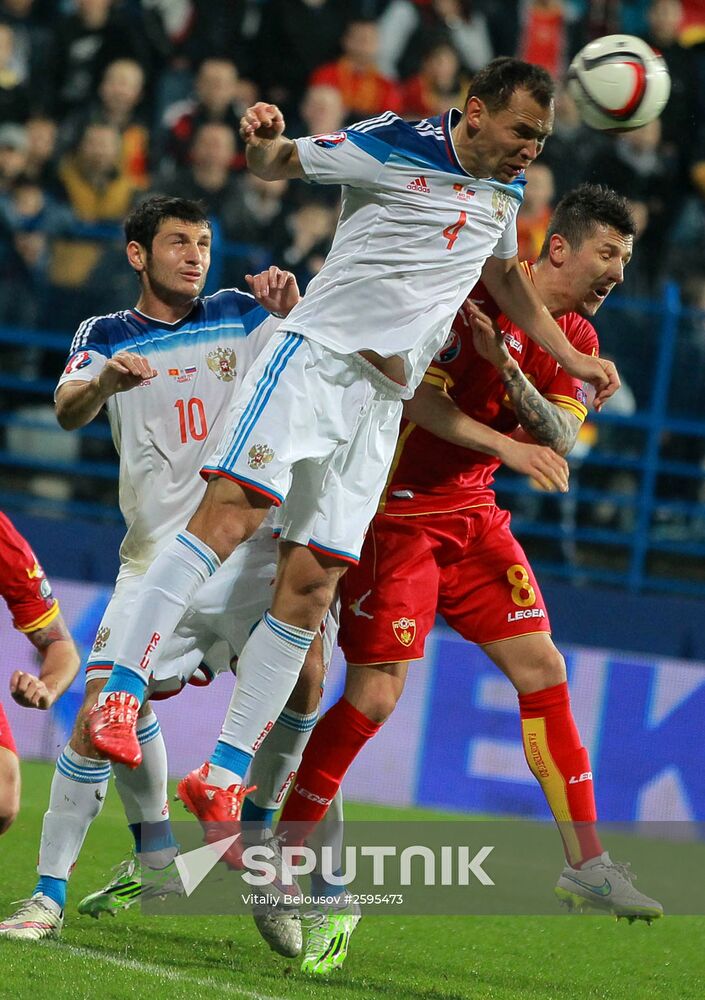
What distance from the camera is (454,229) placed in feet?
14.1

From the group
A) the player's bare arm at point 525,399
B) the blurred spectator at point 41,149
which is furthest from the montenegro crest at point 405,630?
the blurred spectator at point 41,149

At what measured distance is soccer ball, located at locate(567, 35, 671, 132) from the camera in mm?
4789

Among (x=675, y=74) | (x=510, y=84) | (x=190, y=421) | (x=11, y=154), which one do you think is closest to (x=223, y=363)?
(x=190, y=421)

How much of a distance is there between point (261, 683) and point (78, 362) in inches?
48.3

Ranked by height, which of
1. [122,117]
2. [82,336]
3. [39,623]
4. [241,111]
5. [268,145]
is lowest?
[39,623]

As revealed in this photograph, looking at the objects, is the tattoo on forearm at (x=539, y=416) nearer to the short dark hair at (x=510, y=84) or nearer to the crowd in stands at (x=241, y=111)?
the short dark hair at (x=510, y=84)

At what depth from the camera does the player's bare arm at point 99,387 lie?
4043 mm

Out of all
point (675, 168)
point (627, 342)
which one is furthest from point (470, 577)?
point (675, 168)

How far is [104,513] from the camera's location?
364 inches

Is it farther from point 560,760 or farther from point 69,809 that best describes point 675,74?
point 69,809

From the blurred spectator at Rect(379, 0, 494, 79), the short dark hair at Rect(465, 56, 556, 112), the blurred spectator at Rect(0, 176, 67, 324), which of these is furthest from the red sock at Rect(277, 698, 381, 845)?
the blurred spectator at Rect(379, 0, 494, 79)

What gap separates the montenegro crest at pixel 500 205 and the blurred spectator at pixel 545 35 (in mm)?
6885

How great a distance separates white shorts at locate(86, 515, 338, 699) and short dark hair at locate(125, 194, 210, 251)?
42.1 inches

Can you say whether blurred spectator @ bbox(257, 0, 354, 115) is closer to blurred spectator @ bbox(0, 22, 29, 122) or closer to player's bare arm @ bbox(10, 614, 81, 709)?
blurred spectator @ bbox(0, 22, 29, 122)
